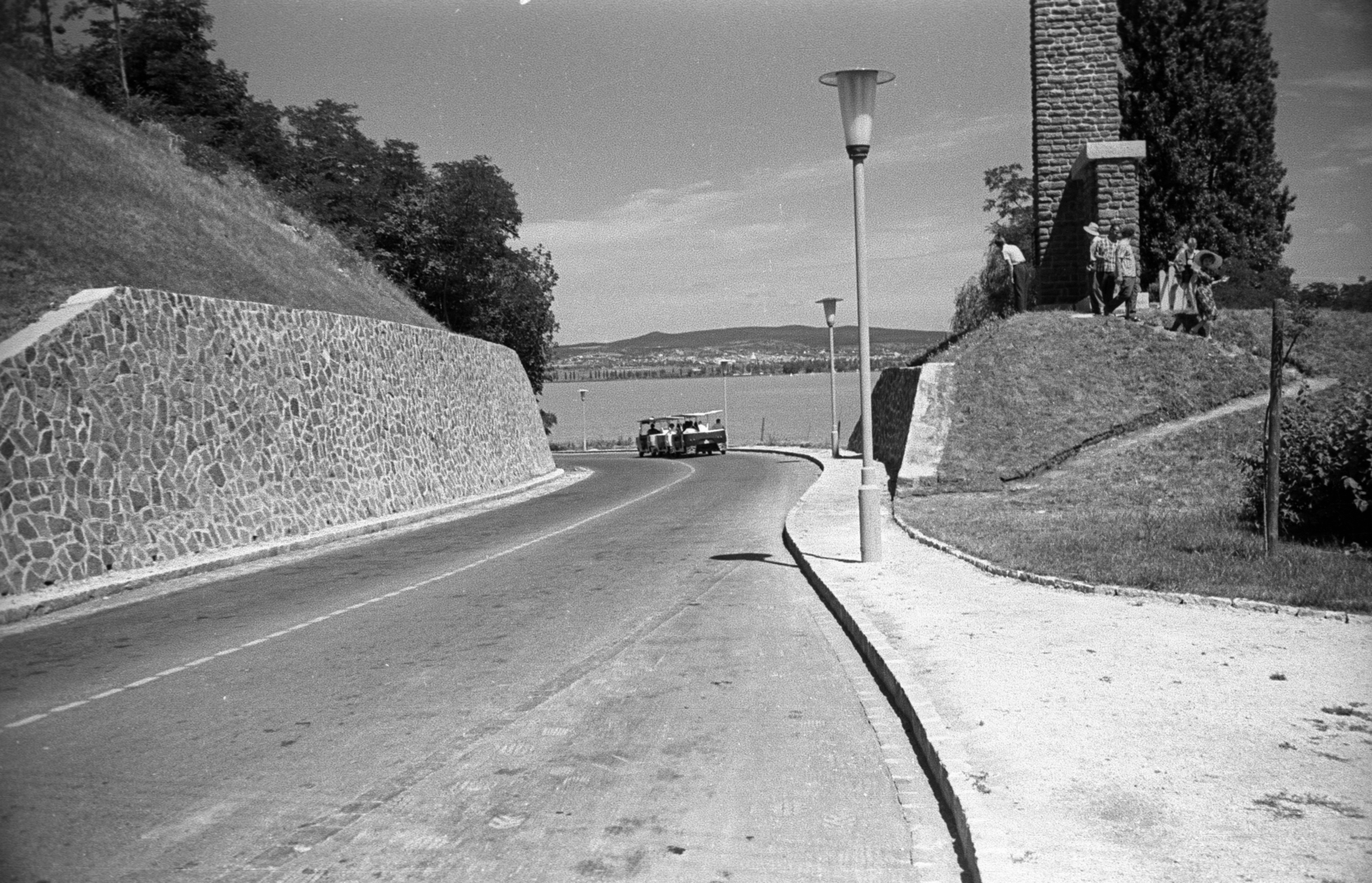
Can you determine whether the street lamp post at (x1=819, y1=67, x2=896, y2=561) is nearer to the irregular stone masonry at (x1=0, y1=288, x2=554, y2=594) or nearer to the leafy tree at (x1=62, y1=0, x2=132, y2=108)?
the irregular stone masonry at (x1=0, y1=288, x2=554, y2=594)

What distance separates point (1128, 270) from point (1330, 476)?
1487cm

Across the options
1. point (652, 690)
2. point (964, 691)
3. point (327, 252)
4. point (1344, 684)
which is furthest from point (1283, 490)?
point (327, 252)

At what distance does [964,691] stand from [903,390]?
2167 cm

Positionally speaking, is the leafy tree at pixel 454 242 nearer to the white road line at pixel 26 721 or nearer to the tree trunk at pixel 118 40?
the tree trunk at pixel 118 40

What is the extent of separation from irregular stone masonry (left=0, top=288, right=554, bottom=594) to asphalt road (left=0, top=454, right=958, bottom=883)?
2607 mm

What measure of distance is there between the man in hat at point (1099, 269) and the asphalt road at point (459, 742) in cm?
1667

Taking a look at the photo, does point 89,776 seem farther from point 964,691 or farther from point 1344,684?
point 1344,684

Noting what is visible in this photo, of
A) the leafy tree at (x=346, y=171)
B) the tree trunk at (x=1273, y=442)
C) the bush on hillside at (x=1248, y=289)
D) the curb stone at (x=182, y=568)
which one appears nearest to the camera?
the tree trunk at (x=1273, y=442)

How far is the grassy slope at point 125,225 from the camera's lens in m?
18.0

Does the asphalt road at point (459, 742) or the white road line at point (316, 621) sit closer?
the asphalt road at point (459, 742)

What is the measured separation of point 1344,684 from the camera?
6371mm

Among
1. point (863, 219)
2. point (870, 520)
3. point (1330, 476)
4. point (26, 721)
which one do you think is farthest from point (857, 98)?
point (26, 721)

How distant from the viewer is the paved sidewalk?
13.6 feet

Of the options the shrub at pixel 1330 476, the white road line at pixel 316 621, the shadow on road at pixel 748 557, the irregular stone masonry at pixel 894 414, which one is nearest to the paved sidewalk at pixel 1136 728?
the shrub at pixel 1330 476
